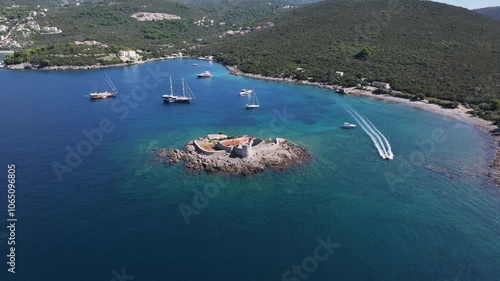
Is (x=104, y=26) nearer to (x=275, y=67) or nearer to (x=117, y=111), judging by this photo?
(x=275, y=67)

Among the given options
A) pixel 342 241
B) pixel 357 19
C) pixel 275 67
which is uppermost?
pixel 357 19

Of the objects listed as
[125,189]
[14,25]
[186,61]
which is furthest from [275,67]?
[14,25]

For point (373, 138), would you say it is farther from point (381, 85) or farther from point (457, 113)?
point (381, 85)

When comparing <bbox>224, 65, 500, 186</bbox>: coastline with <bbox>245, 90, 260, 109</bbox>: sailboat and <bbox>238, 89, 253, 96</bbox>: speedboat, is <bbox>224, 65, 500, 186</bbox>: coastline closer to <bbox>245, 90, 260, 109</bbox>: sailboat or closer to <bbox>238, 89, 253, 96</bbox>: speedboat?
<bbox>238, 89, 253, 96</bbox>: speedboat

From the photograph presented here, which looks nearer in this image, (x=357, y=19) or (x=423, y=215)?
(x=423, y=215)

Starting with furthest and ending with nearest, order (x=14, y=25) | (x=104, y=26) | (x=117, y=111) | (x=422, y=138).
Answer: (x=104, y=26)
(x=14, y=25)
(x=117, y=111)
(x=422, y=138)

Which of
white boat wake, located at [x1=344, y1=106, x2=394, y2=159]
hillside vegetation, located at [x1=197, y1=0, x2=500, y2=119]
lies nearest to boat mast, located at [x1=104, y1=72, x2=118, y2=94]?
hillside vegetation, located at [x1=197, y1=0, x2=500, y2=119]

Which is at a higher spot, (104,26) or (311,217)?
(104,26)

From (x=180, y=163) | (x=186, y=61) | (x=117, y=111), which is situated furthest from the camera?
(x=186, y=61)
